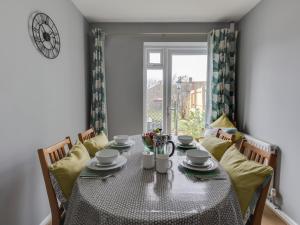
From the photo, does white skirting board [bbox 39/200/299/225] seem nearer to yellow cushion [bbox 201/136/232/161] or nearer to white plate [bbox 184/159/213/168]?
yellow cushion [bbox 201/136/232/161]

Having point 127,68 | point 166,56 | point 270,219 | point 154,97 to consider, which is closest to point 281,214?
point 270,219

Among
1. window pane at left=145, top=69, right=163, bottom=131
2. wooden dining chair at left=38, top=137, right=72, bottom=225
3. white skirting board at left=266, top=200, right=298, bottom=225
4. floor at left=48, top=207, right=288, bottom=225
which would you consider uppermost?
window pane at left=145, top=69, right=163, bottom=131

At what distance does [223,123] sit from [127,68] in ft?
5.64

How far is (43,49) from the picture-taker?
1.90 metres

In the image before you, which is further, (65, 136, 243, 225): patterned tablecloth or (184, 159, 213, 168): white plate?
(184, 159, 213, 168): white plate

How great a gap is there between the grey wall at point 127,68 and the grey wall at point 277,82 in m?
0.82

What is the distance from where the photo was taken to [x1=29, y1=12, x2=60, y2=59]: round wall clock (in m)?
1.76

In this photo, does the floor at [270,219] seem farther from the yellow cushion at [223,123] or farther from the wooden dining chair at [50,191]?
the wooden dining chair at [50,191]

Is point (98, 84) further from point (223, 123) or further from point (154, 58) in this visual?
point (223, 123)

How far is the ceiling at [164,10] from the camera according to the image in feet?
8.30

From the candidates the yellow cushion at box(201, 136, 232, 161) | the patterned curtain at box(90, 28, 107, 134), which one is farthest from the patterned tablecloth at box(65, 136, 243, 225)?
the patterned curtain at box(90, 28, 107, 134)

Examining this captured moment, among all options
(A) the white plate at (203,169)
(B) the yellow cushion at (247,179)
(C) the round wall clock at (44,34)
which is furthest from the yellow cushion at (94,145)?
(B) the yellow cushion at (247,179)

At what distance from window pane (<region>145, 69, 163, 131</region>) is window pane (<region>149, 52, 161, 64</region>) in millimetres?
153

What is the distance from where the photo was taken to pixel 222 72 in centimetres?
308
